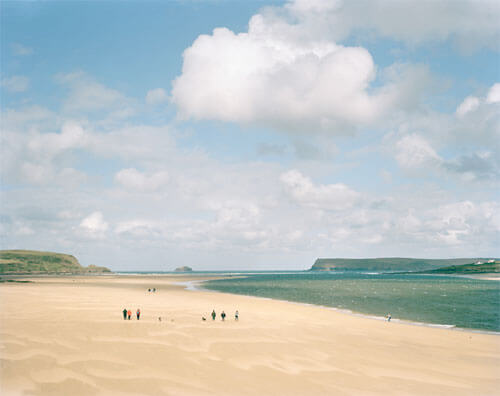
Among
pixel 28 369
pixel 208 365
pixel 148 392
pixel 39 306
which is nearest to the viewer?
pixel 148 392

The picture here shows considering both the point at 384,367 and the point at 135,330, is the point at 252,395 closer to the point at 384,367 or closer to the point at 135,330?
the point at 384,367

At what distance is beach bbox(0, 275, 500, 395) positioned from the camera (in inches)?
789

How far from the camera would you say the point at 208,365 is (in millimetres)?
23359

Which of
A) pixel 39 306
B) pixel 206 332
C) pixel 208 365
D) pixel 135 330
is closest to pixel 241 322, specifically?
pixel 206 332

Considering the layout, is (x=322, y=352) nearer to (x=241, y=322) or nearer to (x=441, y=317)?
(x=241, y=322)

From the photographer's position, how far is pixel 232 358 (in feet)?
82.5

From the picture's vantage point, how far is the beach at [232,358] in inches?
789

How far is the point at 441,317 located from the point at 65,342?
159 feet

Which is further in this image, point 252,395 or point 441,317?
point 441,317

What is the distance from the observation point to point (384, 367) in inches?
957

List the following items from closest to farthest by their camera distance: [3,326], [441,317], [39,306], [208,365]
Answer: [208,365] → [3,326] → [39,306] → [441,317]

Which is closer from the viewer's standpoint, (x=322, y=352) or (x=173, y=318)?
(x=322, y=352)

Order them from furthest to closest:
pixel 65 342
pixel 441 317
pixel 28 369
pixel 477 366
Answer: pixel 441 317
pixel 65 342
pixel 477 366
pixel 28 369

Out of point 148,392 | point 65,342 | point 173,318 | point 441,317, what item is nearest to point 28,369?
point 65,342
